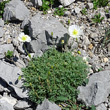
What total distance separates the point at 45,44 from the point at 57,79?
36.9 inches

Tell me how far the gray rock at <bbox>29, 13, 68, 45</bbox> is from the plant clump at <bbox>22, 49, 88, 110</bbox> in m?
0.41

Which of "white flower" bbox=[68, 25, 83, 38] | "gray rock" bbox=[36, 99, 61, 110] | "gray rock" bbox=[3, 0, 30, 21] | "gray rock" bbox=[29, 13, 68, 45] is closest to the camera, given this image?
"gray rock" bbox=[36, 99, 61, 110]

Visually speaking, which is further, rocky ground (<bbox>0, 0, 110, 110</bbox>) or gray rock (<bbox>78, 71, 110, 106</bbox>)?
rocky ground (<bbox>0, 0, 110, 110</bbox>)

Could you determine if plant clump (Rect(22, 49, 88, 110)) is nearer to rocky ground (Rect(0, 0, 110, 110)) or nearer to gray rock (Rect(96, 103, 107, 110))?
rocky ground (Rect(0, 0, 110, 110))

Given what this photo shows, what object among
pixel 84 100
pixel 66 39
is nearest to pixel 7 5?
pixel 66 39

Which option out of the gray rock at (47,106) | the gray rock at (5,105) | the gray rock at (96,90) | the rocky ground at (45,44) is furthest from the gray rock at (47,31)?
the gray rock at (5,105)

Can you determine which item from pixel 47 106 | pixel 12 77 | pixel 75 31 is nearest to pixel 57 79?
pixel 47 106

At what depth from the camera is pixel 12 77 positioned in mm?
4082

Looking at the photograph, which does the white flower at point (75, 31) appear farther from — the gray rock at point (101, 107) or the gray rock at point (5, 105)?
the gray rock at point (5, 105)

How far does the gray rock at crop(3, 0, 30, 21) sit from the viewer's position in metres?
5.05

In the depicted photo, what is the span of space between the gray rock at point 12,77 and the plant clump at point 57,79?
119 millimetres

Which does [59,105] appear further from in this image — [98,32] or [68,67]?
[98,32]

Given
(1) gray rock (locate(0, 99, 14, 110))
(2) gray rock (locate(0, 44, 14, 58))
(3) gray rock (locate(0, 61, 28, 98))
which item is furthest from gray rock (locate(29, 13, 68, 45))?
(1) gray rock (locate(0, 99, 14, 110))

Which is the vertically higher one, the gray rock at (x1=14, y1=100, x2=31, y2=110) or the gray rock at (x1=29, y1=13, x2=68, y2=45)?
the gray rock at (x1=29, y1=13, x2=68, y2=45)
